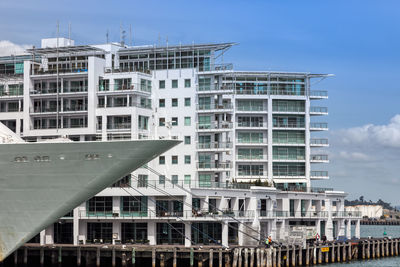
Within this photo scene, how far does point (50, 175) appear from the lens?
164 feet

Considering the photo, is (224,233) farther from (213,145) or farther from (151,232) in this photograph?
(213,145)

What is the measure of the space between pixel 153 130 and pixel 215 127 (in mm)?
6009

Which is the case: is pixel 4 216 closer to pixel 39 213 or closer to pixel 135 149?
pixel 39 213

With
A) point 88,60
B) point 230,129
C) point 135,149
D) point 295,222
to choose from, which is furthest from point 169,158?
point 135,149

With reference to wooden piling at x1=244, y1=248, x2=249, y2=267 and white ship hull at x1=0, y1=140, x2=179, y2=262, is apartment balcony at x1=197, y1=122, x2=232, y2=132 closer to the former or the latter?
wooden piling at x1=244, y1=248, x2=249, y2=267

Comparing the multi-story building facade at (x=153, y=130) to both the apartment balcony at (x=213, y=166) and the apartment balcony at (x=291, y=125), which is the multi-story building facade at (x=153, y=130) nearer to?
the apartment balcony at (x=213, y=166)

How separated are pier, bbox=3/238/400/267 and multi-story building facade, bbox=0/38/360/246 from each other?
3824 mm

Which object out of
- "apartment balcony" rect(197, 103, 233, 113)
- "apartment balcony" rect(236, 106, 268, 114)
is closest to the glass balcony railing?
"apartment balcony" rect(197, 103, 233, 113)

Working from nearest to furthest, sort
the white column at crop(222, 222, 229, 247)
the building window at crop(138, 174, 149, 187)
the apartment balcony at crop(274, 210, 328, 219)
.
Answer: the white column at crop(222, 222, 229, 247) → the building window at crop(138, 174, 149, 187) → the apartment balcony at crop(274, 210, 328, 219)

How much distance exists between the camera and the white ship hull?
163 feet

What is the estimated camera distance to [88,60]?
252 ft

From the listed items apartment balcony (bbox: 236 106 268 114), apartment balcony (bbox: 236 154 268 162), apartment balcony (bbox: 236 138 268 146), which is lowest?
apartment balcony (bbox: 236 154 268 162)

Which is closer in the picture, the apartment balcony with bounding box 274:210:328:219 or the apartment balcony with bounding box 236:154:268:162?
the apartment balcony with bounding box 274:210:328:219

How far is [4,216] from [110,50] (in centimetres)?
3364
